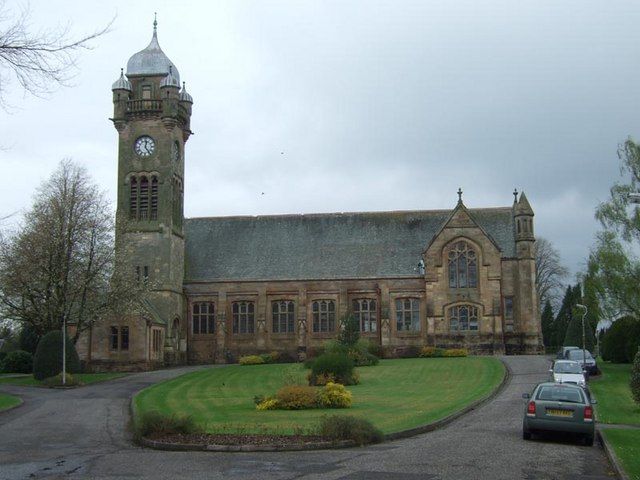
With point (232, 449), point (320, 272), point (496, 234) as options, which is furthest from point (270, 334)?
point (232, 449)

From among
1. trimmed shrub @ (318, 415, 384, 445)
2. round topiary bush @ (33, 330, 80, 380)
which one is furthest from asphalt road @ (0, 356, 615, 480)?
round topiary bush @ (33, 330, 80, 380)

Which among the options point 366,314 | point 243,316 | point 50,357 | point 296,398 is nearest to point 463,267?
point 366,314

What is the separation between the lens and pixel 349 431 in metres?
19.8

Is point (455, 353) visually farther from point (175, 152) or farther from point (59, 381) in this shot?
point (59, 381)

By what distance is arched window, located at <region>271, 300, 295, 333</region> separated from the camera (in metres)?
59.7

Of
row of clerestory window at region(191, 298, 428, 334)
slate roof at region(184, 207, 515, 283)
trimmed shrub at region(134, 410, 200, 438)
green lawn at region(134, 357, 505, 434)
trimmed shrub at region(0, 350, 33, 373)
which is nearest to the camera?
trimmed shrub at region(134, 410, 200, 438)

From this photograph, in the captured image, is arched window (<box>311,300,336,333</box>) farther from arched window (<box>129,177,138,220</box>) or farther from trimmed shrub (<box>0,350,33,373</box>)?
trimmed shrub (<box>0,350,33,373</box>)

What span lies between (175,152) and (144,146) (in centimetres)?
226

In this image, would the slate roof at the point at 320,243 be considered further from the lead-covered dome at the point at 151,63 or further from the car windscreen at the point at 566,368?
the car windscreen at the point at 566,368

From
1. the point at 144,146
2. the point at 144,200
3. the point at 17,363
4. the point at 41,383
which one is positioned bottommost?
the point at 41,383

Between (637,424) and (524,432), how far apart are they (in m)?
6.29

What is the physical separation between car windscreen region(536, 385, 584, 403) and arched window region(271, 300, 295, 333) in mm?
38525

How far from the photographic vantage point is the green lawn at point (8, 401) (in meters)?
31.0

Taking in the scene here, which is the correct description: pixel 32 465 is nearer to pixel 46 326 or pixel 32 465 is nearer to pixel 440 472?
pixel 440 472
